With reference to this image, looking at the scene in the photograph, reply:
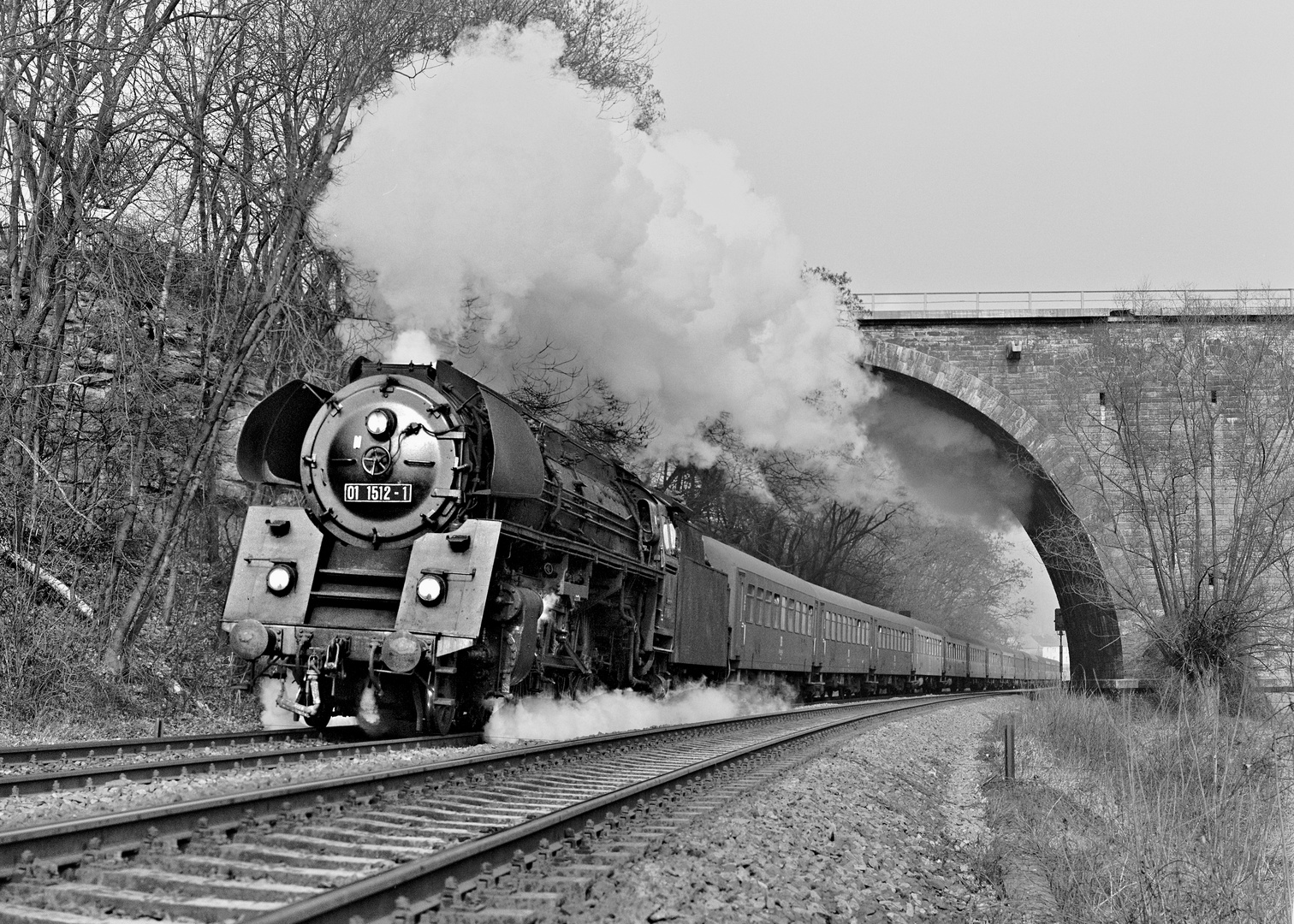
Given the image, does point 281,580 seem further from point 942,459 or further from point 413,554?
point 942,459

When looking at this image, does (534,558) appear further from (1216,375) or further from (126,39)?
(1216,375)

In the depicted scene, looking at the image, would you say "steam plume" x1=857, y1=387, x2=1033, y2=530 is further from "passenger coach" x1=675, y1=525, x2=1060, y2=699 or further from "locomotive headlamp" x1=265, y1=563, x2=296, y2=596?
"locomotive headlamp" x1=265, y1=563, x2=296, y2=596

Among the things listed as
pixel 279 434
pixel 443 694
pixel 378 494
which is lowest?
pixel 443 694

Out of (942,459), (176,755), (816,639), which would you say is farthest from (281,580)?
(942,459)

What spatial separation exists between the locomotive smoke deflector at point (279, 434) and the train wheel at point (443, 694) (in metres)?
2.09

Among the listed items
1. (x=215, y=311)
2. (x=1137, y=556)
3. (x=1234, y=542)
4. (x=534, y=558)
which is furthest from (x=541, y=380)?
(x=1137, y=556)

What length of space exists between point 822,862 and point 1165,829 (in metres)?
2.18

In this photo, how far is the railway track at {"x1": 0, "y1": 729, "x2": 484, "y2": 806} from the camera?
6.04 meters

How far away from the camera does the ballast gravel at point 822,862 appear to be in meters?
4.21

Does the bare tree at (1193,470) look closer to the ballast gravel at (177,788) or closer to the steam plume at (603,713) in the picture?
the steam plume at (603,713)

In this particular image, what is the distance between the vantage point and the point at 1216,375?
2330 centimetres

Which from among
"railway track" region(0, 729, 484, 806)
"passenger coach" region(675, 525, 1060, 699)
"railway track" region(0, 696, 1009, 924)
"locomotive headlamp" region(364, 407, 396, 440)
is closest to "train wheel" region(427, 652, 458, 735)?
"railway track" region(0, 729, 484, 806)

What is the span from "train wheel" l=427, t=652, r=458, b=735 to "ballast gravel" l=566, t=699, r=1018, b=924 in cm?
248

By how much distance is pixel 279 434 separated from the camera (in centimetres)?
941
